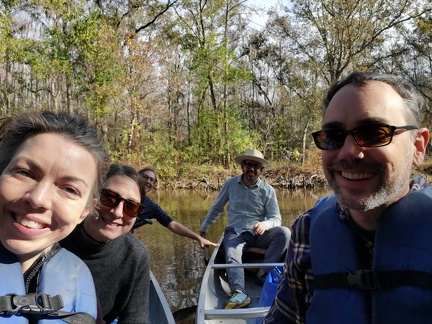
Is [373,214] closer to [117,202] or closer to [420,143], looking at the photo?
[420,143]

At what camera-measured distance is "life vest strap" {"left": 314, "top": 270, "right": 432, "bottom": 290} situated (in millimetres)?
1010

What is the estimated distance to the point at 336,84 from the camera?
121cm

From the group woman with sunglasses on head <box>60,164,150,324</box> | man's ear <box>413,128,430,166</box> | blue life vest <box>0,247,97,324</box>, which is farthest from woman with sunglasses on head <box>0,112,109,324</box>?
man's ear <box>413,128,430,166</box>

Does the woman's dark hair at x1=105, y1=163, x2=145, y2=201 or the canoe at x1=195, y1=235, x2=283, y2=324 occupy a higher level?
the woman's dark hair at x1=105, y1=163, x2=145, y2=201

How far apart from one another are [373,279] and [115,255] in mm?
1089

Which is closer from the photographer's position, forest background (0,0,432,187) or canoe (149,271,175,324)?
canoe (149,271,175,324)

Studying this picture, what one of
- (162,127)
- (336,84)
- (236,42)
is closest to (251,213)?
(336,84)

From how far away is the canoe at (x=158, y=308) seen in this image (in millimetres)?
2646

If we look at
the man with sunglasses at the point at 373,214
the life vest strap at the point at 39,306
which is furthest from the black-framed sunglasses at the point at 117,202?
the man with sunglasses at the point at 373,214

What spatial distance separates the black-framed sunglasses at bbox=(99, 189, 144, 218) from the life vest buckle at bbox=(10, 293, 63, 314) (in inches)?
25.5

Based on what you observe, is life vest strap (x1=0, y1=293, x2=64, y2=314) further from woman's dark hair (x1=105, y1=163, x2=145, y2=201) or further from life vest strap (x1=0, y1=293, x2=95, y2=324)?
woman's dark hair (x1=105, y1=163, x2=145, y2=201)

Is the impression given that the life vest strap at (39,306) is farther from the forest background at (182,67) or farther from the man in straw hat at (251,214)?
the forest background at (182,67)

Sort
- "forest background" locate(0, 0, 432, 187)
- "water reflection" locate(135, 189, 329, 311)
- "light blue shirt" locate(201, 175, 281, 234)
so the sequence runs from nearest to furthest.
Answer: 1. "light blue shirt" locate(201, 175, 281, 234)
2. "water reflection" locate(135, 189, 329, 311)
3. "forest background" locate(0, 0, 432, 187)

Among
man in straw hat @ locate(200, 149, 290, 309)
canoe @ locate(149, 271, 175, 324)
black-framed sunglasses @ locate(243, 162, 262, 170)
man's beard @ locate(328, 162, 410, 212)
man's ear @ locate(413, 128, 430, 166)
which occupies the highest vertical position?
man's ear @ locate(413, 128, 430, 166)
